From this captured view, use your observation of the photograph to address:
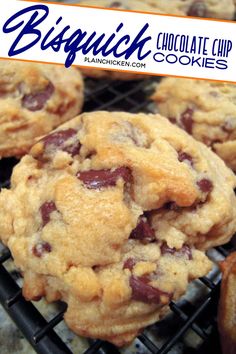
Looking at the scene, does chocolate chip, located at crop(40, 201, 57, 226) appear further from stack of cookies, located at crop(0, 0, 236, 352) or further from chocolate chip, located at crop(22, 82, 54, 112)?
chocolate chip, located at crop(22, 82, 54, 112)

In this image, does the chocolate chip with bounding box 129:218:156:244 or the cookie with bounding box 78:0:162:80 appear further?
the cookie with bounding box 78:0:162:80

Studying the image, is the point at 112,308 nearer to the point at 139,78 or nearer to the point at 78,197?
the point at 78,197

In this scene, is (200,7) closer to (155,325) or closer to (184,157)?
(184,157)

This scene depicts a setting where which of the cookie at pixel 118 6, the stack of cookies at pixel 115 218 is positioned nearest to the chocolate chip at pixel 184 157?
the stack of cookies at pixel 115 218

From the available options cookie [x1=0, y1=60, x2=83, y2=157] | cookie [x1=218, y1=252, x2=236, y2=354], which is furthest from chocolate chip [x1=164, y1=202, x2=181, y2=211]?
cookie [x1=0, y1=60, x2=83, y2=157]

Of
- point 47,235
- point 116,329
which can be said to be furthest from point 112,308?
point 47,235

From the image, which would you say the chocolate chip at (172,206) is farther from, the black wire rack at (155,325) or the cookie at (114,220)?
the black wire rack at (155,325)

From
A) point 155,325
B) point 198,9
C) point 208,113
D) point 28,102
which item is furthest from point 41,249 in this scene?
point 198,9
